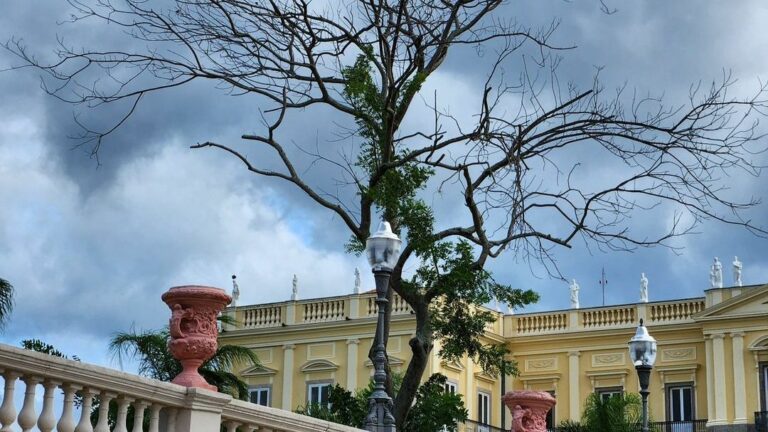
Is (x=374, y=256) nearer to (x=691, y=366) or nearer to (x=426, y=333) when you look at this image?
(x=426, y=333)

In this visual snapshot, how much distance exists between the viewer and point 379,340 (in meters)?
13.3

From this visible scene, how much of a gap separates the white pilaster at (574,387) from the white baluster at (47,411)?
32273mm

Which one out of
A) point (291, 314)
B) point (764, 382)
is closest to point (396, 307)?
point (291, 314)

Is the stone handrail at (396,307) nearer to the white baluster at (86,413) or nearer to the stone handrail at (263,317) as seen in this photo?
the stone handrail at (263,317)

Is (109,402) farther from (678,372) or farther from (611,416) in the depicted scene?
(678,372)

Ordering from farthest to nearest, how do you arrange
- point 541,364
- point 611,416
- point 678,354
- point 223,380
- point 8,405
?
1. point 541,364
2. point 678,354
3. point 611,416
4. point 223,380
5. point 8,405

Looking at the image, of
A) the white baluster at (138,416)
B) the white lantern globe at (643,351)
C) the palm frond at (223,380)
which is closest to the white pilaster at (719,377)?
the palm frond at (223,380)

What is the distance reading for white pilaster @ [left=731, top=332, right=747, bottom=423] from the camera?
124 feet

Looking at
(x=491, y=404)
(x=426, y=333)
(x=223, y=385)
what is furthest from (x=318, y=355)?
(x=426, y=333)

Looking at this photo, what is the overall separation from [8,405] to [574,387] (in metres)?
33.3

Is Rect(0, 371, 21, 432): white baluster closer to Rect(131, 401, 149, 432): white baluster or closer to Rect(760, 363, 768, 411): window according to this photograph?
Rect(131, 401, 149, 432): white baluster

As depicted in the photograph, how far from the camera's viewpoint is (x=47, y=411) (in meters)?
9.38

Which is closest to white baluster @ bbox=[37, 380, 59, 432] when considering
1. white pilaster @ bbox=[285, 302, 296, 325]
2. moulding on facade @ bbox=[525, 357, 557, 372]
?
white pilaster @ bbox=[285, 302, 296, 325]

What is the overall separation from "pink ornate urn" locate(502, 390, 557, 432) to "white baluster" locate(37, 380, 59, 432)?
344 inches
